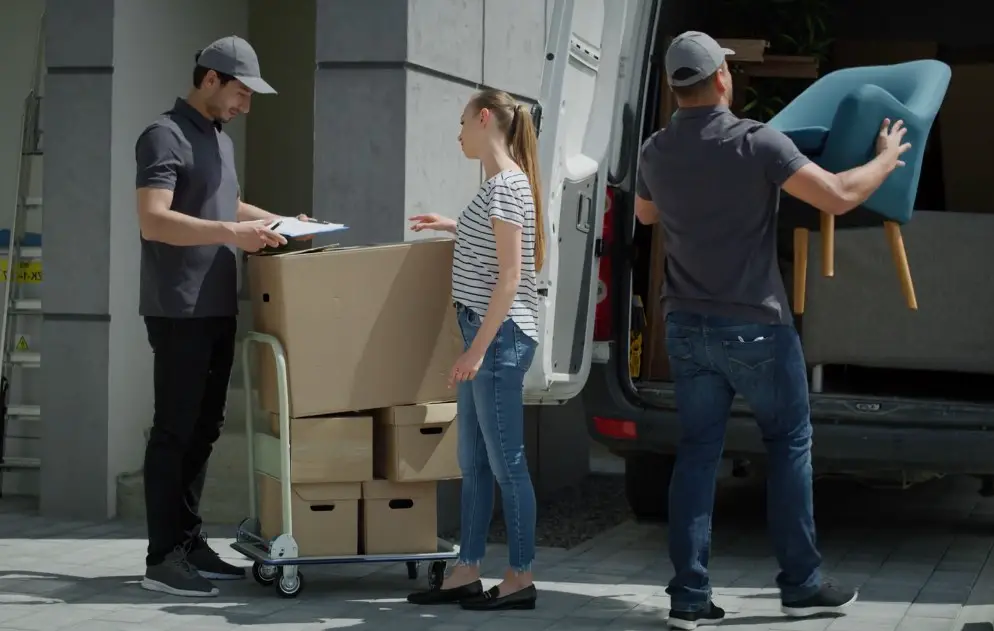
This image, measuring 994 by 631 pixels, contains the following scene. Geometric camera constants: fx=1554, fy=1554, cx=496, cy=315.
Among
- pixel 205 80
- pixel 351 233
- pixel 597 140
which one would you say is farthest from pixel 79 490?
pixel 597 140

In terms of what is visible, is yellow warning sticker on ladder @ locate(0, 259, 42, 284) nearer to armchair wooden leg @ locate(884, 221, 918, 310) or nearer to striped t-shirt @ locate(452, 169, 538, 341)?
striped t-shirt @ locate(452, 169, 538, 341)

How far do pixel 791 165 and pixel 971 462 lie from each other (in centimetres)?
166

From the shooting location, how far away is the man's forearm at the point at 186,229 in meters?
5.10

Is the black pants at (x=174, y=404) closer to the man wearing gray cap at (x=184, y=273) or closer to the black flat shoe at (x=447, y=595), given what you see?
the man wearing gray cap at (x=184, y=273)

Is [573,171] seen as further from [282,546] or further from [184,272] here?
[282,546]

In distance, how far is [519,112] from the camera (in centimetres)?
504

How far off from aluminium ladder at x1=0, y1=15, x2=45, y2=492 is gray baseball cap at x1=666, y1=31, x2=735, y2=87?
13.0ft

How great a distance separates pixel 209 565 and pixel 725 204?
7.49 ft

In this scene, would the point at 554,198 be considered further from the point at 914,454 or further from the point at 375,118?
the point at 914,454

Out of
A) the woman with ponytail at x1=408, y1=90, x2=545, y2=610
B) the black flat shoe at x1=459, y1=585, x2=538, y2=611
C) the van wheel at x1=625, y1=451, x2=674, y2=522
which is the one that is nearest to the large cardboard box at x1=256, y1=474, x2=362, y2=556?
the woman with ponytail at x1=408, y1=90, x2=545, y2=610

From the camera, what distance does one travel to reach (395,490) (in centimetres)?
541

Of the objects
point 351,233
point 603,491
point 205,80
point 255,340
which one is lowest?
point 603,491

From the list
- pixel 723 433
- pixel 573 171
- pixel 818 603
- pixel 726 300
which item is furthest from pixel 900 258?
pixel 573 171

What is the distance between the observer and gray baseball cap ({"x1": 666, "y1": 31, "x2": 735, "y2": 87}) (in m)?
4.68
